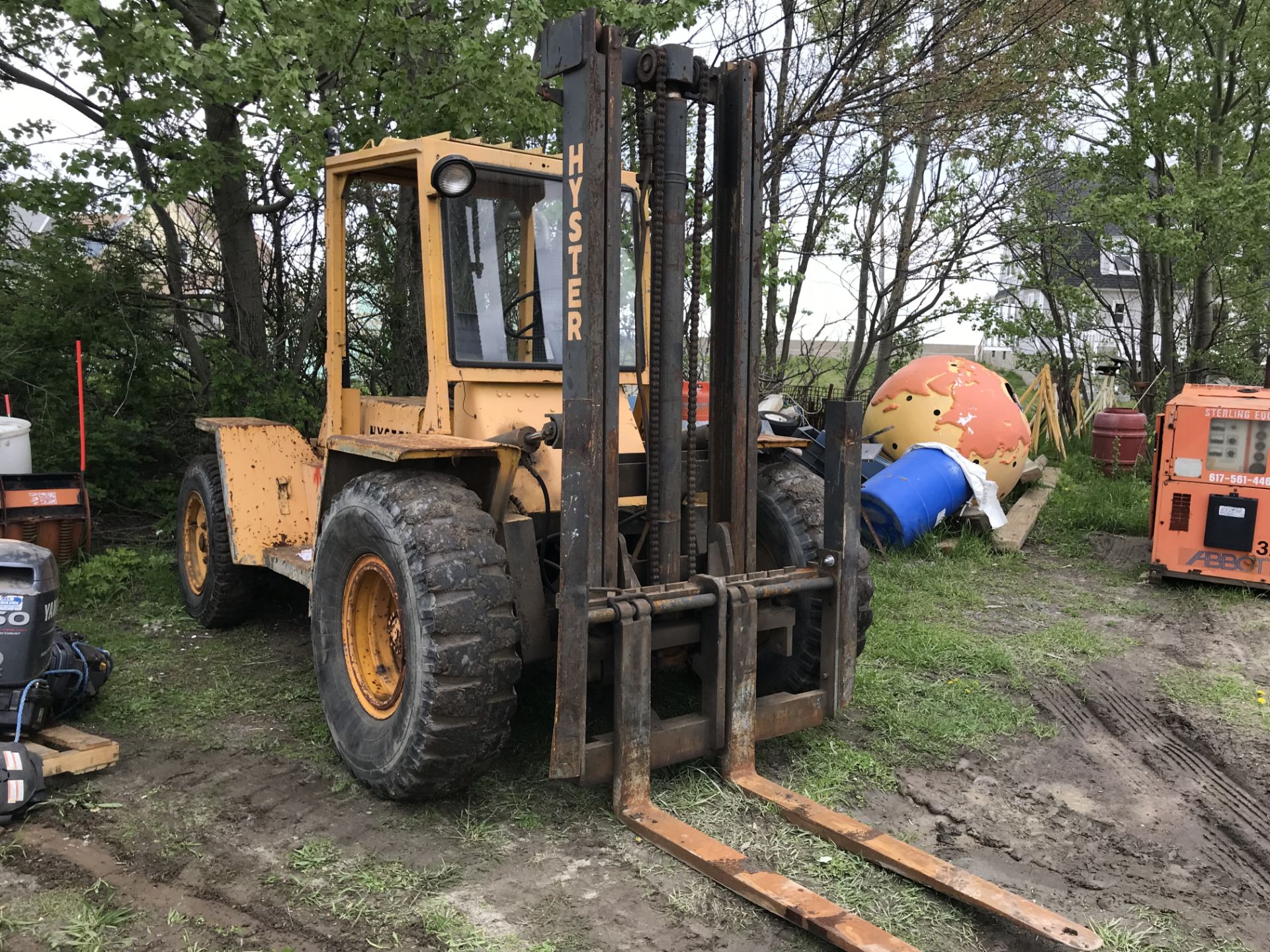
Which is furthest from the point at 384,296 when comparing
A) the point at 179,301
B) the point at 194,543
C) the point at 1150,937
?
the point at 1150,937

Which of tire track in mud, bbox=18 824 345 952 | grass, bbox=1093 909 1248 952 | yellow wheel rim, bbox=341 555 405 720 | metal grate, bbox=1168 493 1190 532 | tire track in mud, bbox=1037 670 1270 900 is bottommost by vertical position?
tire track in mud, bbox=1037 670 1270 900

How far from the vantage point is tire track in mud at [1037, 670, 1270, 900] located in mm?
3719

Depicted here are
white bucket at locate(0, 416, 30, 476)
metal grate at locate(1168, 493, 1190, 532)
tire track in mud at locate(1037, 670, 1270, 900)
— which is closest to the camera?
tire track in mud at locate(1037, 670, 1270, 900)

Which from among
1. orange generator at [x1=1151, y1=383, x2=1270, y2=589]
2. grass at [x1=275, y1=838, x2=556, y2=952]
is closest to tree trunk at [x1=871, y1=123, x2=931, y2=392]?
orange generator at [x1=1151, y1=383, x2=1270, y2=589]

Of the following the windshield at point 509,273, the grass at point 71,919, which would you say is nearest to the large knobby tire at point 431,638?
the windshield at point 509,273

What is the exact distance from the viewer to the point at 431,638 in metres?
3.48

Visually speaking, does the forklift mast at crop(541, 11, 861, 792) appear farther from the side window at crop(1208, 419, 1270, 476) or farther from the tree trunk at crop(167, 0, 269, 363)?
the tree trunk at crop(167, 0, 269, 363)

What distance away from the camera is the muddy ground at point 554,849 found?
9.98 feet

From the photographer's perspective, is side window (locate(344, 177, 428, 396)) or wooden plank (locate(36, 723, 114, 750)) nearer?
wooden plank (locate(36, 723, 114, 750))

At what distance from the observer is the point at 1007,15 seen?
435 inches

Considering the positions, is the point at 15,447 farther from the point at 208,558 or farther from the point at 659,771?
the point at 659,771

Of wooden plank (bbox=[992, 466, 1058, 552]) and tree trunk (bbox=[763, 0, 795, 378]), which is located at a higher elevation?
tree trunk (bbox=[763, 0, 795, 378])

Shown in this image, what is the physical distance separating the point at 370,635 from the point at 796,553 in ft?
6.28

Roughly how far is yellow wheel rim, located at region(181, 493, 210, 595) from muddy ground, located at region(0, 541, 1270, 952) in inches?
71.5
